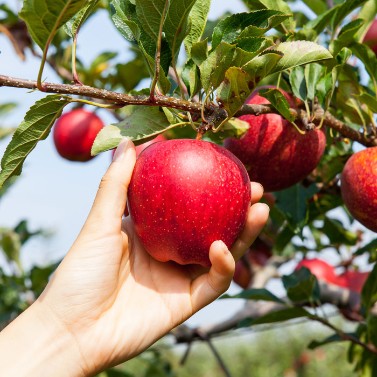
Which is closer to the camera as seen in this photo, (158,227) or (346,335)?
(158,227)

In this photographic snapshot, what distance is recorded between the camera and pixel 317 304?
2.11m

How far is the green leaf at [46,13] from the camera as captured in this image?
1.04 metres

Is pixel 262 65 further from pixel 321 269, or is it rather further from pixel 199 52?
pixel 321 269

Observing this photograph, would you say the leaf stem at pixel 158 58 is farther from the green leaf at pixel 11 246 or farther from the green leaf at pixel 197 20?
the green leaf at pixel 11 246

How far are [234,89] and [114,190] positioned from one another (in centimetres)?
32

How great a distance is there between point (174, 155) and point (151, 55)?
0.25 m

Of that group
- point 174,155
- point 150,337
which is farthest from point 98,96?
point 150,337

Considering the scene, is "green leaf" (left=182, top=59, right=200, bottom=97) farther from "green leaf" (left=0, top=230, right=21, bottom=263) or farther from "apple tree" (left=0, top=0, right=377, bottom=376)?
"green leaf" (left=0, top=230, right=21, bottom=263)

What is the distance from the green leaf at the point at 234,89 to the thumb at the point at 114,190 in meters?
0.22

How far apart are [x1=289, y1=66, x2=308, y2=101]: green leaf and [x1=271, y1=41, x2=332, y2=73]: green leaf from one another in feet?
0.87

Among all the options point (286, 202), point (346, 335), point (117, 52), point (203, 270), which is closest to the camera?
point (203, 270)

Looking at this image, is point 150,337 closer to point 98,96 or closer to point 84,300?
point 84,300

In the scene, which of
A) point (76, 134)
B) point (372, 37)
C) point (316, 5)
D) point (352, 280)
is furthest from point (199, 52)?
point (352, 280)

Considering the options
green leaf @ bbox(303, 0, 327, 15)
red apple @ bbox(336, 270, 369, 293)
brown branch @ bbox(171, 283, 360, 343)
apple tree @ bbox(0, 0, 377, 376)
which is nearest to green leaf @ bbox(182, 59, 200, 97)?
apple tree @ bbox(0, 0, 377, 376)
